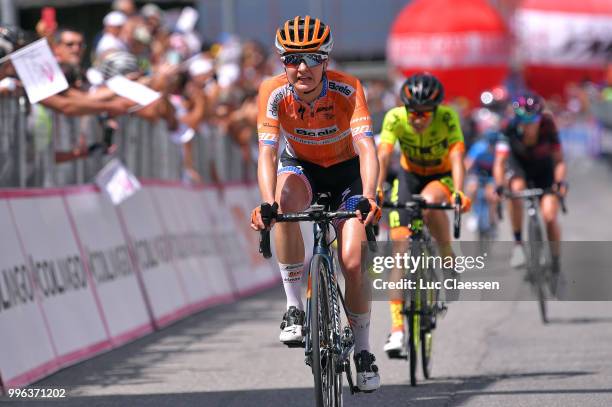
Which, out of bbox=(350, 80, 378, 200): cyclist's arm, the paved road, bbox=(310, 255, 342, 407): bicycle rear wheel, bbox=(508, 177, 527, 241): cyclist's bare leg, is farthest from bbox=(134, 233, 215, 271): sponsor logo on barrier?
bbox=(310, 255, 342, 407): bicycle rear wheel

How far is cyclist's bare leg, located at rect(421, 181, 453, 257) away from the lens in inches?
408

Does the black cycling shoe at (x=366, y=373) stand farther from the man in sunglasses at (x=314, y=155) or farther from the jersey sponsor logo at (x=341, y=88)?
the jersey sponsor logo at (x=341, y=88)

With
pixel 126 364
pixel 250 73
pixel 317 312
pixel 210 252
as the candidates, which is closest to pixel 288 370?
pixel 126 364

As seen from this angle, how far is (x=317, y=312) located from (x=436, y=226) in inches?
137

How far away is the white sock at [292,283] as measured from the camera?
7.62 m

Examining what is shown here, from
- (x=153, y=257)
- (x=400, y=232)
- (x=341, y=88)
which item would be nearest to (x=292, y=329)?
(x=341, y=88)

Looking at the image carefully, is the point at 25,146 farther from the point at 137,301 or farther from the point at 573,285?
the point at 573,285

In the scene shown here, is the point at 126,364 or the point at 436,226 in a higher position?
the point at 436,226

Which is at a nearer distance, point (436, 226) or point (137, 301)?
point (436, 226)

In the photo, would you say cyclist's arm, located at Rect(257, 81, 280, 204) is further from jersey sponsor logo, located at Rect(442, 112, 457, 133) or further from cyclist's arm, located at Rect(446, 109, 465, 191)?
jersey sponsor logo, located at Rect(442, 112, 457, 133)

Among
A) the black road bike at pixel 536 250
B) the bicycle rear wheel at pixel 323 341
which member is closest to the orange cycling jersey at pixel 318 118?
the bicycle rear wheel at pixel 323 341

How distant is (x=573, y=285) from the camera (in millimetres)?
14797

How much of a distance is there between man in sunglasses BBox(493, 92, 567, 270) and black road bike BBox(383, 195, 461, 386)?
3594mm

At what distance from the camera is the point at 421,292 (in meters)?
9.78
